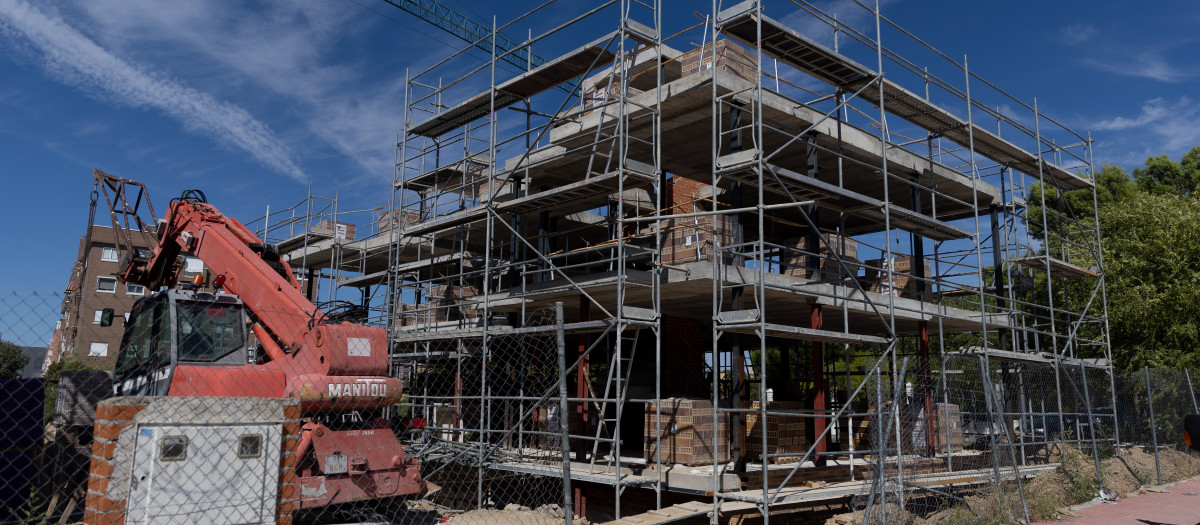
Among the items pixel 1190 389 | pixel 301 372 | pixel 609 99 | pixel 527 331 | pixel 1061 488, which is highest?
pixel 609 99

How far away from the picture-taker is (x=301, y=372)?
10391mm

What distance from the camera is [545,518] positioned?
11.7 m

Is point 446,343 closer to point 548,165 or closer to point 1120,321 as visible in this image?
point 548,165

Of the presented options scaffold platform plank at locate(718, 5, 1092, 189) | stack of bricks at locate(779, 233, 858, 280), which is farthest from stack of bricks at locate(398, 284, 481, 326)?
scaffold platform plank at locate(718, 5, 1092, 189)

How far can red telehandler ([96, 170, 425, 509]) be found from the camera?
9.59 meters

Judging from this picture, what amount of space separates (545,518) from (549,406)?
518 cm

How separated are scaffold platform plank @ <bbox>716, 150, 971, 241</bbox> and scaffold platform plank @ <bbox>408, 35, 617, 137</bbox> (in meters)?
3.27

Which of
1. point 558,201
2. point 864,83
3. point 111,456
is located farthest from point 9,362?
point 864,83

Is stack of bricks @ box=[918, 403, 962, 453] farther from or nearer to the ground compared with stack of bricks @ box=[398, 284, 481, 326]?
nearer to the ground

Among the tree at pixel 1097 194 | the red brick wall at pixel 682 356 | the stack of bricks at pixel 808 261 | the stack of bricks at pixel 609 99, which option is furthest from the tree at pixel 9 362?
the tree at pixel 1097 194

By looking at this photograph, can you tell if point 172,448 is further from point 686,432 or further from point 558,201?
point 558,201

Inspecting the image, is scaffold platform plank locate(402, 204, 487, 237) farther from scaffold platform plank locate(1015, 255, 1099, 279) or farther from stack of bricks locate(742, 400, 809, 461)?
scaffold platform plank locate(1015, 255, 1099, 279)

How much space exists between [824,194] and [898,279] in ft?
22.1

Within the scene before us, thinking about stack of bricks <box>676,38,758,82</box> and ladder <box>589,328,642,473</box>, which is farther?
stack of bricks <box>676,38,758,82</box>
